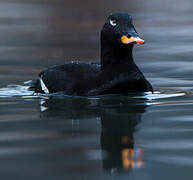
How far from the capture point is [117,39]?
788cm

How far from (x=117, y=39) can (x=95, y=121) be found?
1.99 m

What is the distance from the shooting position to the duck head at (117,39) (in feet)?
25.5

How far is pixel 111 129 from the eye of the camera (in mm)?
5664

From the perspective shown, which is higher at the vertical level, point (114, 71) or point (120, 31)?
point (120, 31)

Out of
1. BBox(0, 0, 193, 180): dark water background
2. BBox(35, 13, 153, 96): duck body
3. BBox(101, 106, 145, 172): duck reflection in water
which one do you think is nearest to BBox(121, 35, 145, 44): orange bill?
BBox(35, 13, 153, 96): duck body

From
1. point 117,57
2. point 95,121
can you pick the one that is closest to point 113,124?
point 95,121

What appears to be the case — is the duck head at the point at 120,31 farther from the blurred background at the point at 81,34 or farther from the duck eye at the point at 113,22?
the blurred background at the point at 81,34

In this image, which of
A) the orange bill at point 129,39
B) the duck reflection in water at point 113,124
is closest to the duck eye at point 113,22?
the orange bill at point 129,39

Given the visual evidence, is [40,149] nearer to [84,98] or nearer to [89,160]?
[89,160]

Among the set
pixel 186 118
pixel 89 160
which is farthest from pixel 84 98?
pixel 89 160

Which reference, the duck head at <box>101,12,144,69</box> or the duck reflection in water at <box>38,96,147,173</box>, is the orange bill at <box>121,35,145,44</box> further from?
the duck reflection in water at <box>38,96,147,173</box>

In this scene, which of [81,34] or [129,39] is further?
[81,34]

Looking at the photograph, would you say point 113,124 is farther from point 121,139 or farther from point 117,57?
point 117,57

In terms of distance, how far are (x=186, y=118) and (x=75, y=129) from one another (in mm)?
1242
